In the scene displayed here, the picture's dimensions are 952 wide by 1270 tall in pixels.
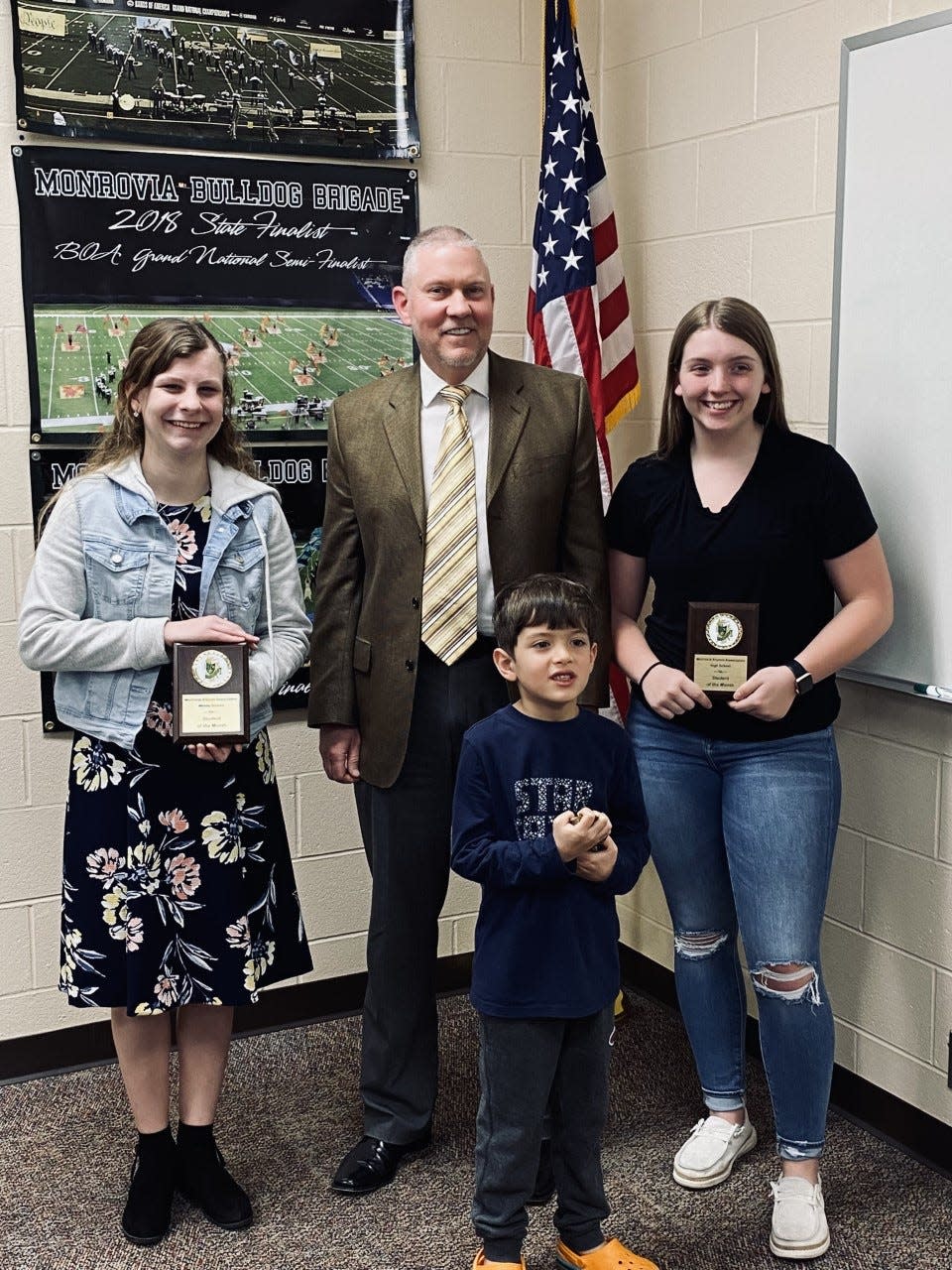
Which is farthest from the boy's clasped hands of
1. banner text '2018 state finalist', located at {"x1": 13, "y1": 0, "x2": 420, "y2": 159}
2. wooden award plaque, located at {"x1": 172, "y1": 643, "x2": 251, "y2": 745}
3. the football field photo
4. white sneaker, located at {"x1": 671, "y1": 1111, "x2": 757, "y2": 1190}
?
banner text '2018 state finalist', located at {"x1": 13, "y1": 0, "x2": 420, "y2": 159}

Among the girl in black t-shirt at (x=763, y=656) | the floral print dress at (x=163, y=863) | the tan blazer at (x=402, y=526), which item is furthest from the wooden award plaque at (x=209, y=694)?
the girl in black t-shirt at (x=763, y=656)

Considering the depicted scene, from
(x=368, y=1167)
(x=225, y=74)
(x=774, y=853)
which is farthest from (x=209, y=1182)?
(x=225, y=74)

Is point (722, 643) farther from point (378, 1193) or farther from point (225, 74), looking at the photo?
point (225, 74)

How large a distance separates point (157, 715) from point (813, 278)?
62.8 inches

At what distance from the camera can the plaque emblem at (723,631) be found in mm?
2354

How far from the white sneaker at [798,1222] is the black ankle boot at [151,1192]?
1.10 metres

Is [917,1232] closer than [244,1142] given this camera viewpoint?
Yes

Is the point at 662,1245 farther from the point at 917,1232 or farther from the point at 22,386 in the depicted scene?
the point at 22,386

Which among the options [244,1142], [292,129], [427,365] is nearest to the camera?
[427,365]

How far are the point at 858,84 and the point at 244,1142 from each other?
244cm

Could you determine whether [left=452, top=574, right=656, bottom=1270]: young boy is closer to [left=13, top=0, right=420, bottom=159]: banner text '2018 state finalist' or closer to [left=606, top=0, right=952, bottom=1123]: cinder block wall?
[left=606, top=0, right=952, bottom=1123]: cinder block wall

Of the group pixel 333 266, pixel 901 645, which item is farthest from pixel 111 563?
pixel 901 645

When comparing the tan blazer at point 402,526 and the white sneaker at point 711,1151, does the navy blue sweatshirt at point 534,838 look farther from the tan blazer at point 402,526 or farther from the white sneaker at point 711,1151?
the white sneaker at point 711,1151

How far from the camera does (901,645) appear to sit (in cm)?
262
